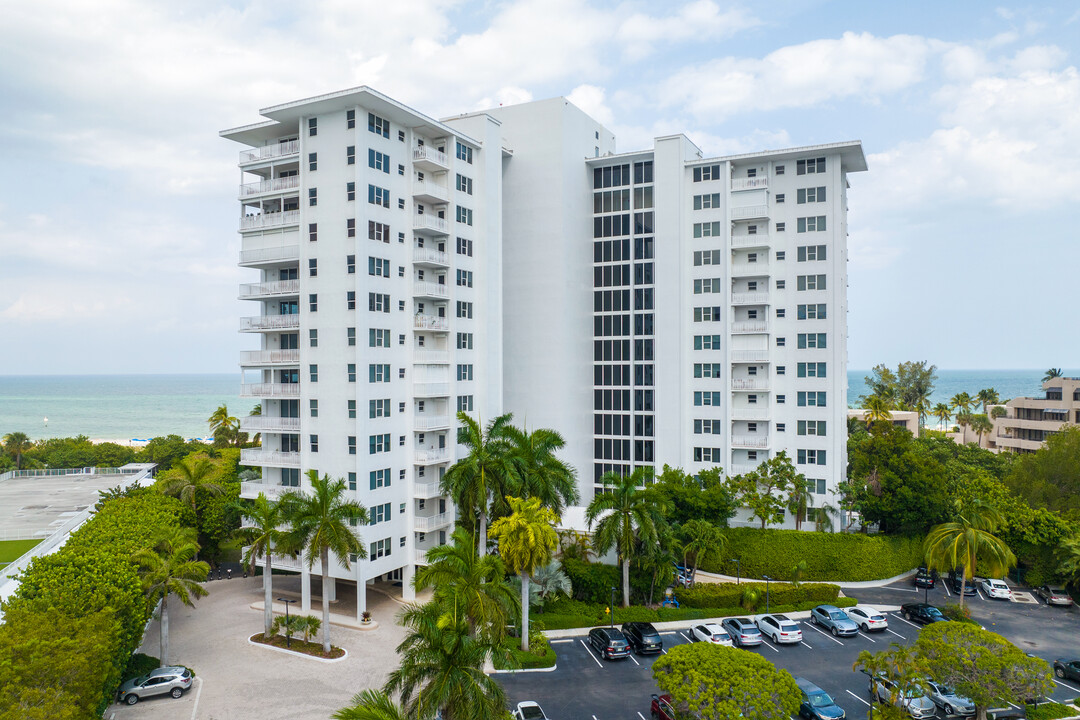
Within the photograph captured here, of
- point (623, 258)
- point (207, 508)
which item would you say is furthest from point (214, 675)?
point (623, 258)

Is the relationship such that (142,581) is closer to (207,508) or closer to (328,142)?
(207,508)

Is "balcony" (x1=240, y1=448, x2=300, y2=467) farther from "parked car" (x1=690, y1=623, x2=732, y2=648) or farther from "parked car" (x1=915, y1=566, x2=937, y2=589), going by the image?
"parked car" (x1=915, y1=566, x2=937, y2=589)

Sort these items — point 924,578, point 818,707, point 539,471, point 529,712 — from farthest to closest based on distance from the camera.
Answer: point 924,578, point 539,471, point 818,707, point 529,712

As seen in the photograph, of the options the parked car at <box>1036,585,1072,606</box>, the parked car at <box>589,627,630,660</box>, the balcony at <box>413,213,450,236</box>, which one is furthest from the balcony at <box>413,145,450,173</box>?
the parked car at <box>1036,585,1072,606</box>

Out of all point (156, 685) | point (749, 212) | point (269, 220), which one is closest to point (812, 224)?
point (749, 212)

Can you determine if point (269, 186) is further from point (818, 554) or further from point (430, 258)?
point (818, 554)
